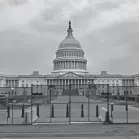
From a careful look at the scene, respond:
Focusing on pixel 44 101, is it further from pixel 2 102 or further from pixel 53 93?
pixel 2 102

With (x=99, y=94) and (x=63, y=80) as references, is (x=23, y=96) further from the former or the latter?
(x=63, y=80)

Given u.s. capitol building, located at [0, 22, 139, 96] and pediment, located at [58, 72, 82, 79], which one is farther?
u.s. capitol building, located at [0, 22, 139, 96]

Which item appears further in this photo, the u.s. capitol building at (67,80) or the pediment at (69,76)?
the u.s. capitol building at (67,80)

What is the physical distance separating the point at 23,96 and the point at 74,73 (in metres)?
157

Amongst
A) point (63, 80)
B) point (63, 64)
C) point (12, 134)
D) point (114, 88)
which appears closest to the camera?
point (12, 134)

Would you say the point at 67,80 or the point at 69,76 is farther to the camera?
the point at 67,80

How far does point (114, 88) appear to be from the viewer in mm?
26219

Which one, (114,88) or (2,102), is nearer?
(114,88)

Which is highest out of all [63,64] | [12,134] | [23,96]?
[63,64]

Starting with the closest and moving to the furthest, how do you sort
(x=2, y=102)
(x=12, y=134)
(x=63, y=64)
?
(x=12, y=134)
(x=2, y=102)
(x=63, y=64)

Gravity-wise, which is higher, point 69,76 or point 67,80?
point 69,76

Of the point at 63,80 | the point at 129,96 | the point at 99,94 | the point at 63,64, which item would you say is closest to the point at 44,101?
the point at 99,94

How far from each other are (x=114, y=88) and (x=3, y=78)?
540ft

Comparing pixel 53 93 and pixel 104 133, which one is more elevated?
pixel 53 93
